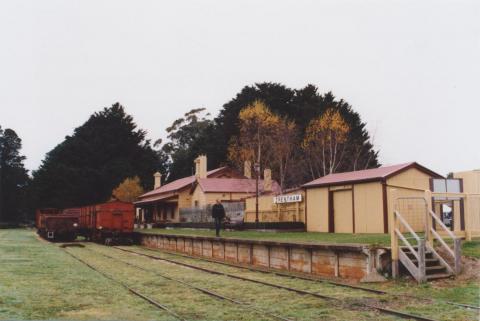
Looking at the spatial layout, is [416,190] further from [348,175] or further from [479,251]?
[479,251]

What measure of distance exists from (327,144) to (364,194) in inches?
1239

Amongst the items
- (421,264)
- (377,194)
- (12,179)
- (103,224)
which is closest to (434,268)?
(421,264)

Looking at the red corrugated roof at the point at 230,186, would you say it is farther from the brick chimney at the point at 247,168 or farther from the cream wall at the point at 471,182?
the cream wall at the point at 471,182

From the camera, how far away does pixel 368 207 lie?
20875mm

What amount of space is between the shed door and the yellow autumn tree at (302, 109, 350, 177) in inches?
1049

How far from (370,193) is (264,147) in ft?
101

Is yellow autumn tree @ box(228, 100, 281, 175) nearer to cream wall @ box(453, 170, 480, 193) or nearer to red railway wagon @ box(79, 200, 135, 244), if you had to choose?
red railway wagon @ box(79, 200, 135, 244)

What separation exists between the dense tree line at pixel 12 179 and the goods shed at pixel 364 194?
7130cm

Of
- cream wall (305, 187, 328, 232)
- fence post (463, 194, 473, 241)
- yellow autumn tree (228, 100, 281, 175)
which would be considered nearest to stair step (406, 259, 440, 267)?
fence post (463, 194, 473, 241)

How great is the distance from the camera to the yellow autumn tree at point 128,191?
6550 cm

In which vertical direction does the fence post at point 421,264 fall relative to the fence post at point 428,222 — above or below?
below

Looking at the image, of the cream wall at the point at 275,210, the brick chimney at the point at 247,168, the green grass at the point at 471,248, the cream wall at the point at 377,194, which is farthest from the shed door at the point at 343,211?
the brick chimney at the point at 247,168

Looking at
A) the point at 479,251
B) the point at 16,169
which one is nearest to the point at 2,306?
the point at 479,251

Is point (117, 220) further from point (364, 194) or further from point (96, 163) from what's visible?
point (96, 163)
